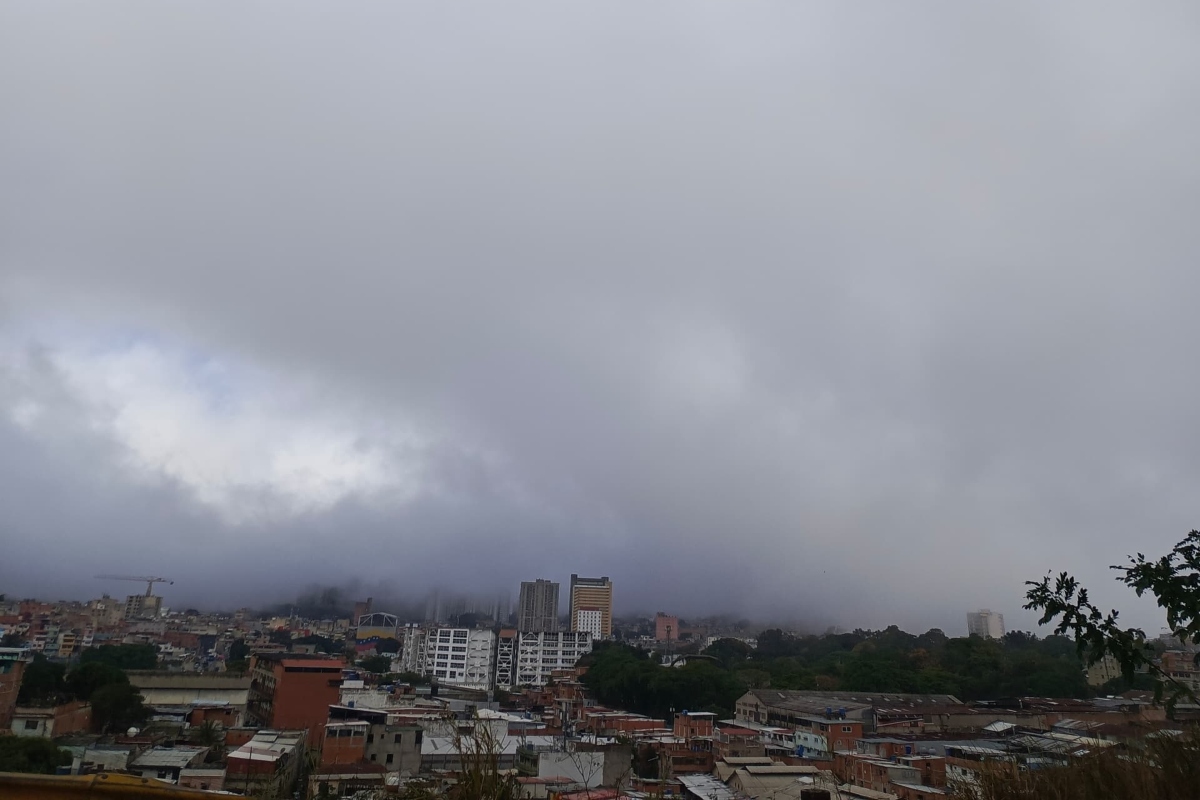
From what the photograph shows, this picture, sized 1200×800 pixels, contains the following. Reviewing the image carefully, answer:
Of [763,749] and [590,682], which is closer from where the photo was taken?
[763,749]

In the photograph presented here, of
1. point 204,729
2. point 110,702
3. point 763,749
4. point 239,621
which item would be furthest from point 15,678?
point 239,621

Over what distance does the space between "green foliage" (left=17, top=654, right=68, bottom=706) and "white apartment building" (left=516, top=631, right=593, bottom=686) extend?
1269 inches

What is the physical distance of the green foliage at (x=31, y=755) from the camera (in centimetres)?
1219

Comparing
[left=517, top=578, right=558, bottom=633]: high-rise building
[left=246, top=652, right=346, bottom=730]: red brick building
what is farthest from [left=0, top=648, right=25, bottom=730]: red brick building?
[left=517, top=578, right=558, bottom=633]: high-rise building

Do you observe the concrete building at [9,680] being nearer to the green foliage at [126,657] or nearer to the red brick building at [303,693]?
the red brick building at [303,693]

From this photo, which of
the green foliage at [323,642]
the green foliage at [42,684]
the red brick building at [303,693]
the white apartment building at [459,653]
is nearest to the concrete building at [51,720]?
the green foliage at [42,684]

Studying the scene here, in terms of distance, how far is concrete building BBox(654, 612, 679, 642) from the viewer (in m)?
96.3

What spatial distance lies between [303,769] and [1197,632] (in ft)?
51.1

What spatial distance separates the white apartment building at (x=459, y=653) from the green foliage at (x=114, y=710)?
108ft

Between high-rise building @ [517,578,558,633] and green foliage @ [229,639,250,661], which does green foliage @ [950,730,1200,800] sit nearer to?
green foliage @ [229,639,250,661]

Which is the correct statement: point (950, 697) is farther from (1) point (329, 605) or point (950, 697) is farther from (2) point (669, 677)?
(1) point (329, 605)

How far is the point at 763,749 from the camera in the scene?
1942cm

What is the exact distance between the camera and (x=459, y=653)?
178 ft

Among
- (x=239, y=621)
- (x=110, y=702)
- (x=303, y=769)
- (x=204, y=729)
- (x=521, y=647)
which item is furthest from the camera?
(x=239, y=621)
